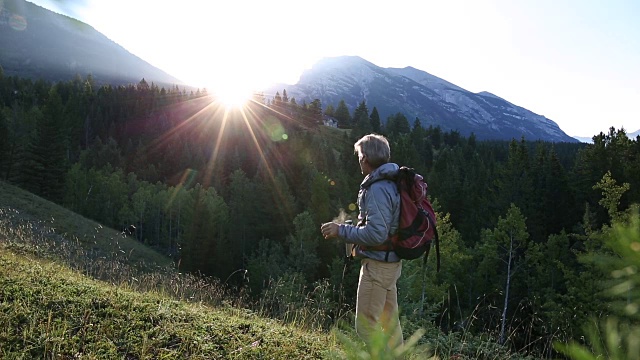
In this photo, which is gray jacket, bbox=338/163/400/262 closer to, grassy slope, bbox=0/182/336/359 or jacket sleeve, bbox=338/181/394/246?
jacket sleeve, bbox=338/181/394/246

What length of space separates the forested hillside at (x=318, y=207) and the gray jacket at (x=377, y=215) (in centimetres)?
76

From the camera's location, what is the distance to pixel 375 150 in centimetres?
420

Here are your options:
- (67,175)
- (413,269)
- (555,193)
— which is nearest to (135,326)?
(413,269)

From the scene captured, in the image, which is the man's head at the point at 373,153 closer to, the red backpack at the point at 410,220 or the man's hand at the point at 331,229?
the red backpack at the point at 410,220

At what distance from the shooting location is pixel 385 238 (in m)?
3.88

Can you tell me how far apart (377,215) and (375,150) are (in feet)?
2.38

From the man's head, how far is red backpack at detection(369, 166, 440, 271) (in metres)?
0.29

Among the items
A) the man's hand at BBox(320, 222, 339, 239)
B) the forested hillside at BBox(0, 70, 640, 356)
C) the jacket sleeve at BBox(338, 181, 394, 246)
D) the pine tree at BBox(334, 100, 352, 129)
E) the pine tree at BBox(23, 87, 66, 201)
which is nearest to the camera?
the jacket sleeve at BBox(338, 181, 394, 246)

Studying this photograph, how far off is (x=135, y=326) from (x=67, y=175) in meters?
53.3

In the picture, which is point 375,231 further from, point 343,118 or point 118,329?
point 343,118

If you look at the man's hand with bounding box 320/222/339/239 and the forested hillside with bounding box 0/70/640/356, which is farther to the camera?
the forested hillside with bounding box 0/70/640/356

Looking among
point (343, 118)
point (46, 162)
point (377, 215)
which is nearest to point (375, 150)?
point (377, 215)

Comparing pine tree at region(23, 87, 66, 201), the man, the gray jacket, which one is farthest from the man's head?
pine tree at region(23, 87, 66, 201)

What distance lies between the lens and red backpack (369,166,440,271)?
3.95m
